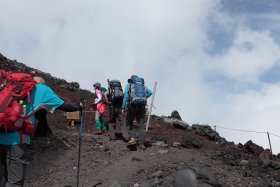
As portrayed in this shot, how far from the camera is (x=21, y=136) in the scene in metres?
5.65

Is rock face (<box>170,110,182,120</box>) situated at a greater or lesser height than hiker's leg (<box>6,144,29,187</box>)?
greater

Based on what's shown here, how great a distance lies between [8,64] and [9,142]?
2073 centimetres

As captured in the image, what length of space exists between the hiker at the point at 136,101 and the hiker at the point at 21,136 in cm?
508

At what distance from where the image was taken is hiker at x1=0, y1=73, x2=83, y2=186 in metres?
5.60

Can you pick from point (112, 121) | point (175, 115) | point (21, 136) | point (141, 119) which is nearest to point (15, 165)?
point (21, 136)

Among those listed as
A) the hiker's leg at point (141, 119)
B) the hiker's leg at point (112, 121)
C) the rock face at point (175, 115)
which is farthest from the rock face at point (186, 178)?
the rock face at point (175, 115)

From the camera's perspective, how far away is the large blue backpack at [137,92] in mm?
10789

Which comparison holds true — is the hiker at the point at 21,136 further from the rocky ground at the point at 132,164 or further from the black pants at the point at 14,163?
the rocky ground at the point at 132,164

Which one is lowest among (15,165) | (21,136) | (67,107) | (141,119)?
(15,165)

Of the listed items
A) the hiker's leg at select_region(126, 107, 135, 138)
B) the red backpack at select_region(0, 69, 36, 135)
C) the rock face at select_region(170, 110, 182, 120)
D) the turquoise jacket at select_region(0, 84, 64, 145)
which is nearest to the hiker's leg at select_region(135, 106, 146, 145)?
the hiker's leg at select_region(126, 107, 135, 138)

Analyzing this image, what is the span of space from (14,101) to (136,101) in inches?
216

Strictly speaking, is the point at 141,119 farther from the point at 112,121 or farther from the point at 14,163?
the point at 14,163

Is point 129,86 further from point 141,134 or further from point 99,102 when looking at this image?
point 99,102

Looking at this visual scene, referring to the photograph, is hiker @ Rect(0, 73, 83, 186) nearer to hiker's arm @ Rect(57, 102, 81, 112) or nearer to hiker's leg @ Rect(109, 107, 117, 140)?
hiker's arm @ Rect(57, 102, 81, 112)
